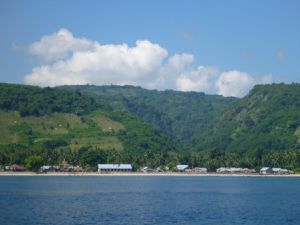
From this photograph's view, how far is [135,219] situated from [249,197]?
44.8 m

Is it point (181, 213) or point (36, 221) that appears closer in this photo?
point (36, 221)

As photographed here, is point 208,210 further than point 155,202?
No

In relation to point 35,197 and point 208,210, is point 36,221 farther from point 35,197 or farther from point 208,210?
point 35,197

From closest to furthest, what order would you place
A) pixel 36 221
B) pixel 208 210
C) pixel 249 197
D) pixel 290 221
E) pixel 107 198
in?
pixel 36 221
pixel 290 221
pixel 208 210
pixel 107 198
pixel 249 197

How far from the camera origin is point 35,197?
104000 mm

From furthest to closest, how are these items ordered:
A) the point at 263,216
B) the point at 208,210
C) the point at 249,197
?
the point at 249,197, the point at 208,210, the point at 263,216

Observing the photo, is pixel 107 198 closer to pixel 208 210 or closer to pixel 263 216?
pixel 208 210

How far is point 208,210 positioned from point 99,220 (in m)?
19.8

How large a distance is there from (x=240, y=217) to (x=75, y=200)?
102ft

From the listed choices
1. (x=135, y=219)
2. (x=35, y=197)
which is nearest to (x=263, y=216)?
(x=135, y=219)

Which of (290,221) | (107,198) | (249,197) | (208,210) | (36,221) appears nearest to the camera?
(36,221)

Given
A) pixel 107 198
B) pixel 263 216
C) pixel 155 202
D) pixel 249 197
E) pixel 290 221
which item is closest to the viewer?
pixel 290 221

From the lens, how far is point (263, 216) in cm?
7931

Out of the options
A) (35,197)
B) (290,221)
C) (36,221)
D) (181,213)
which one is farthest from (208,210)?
(35,197)
